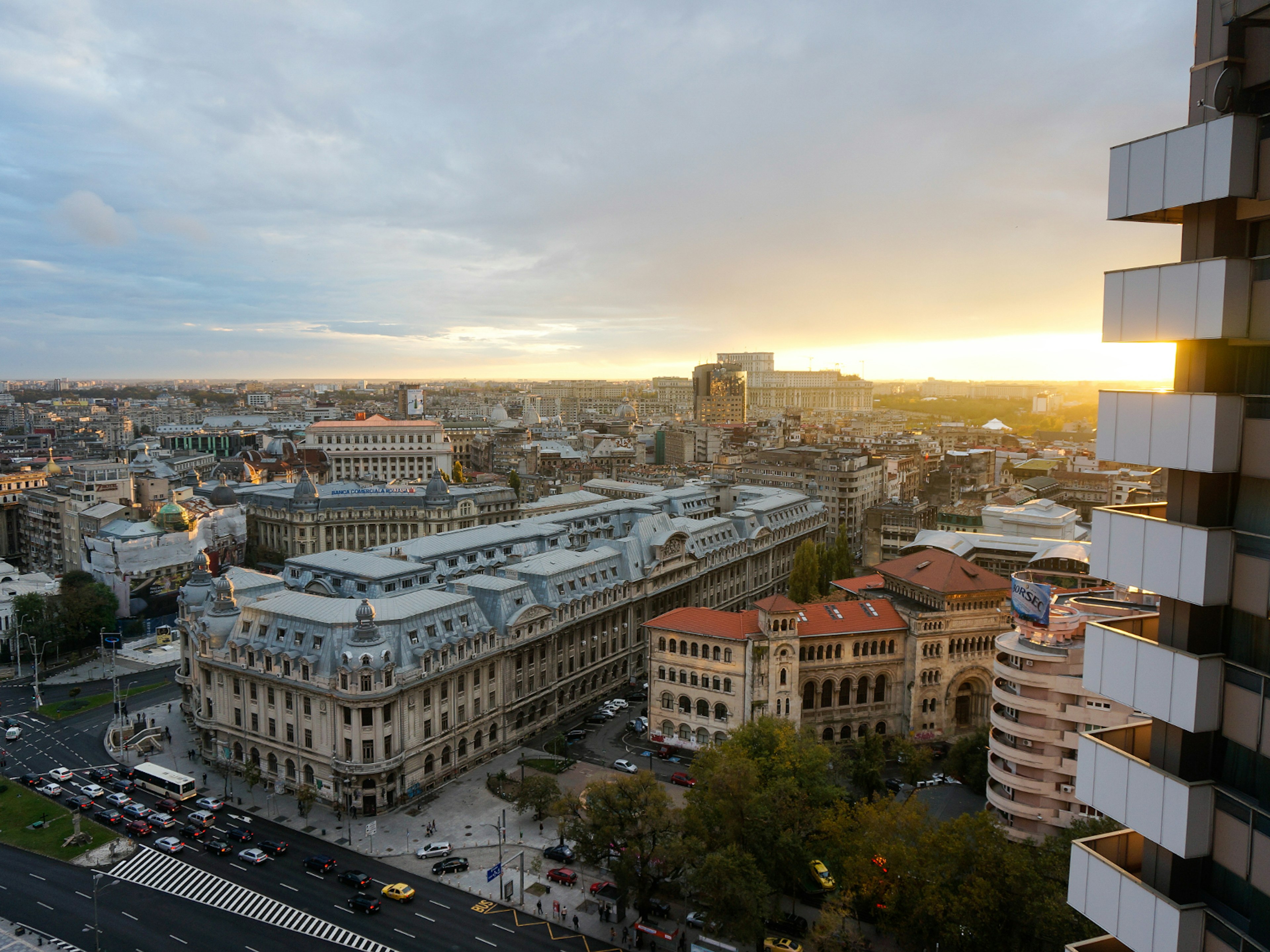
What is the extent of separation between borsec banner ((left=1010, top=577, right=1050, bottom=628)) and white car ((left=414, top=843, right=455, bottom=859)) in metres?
59.8

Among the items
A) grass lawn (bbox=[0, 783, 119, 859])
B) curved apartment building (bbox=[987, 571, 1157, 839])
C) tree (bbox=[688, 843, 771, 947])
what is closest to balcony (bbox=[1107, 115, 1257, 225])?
tree (bbox=[688, 843, 771, 947])

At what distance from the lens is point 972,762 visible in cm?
9212

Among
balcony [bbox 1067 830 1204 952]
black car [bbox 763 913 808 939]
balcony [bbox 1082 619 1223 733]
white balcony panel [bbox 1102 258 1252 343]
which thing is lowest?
black car [bbox 763 913 808 939]

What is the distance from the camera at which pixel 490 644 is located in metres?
103

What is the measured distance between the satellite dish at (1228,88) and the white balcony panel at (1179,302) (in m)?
4.07

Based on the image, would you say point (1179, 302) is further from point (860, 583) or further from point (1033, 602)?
point (860, 583)

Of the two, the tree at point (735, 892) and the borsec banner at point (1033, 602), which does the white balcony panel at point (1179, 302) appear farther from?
the borsec banner at point (1033, 602)

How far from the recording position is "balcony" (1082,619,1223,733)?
73.4 feet

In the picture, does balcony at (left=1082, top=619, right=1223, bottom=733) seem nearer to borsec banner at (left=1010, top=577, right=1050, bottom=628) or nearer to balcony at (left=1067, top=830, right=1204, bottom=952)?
balcony at (left=1067, top=830, right=1204, bottom=952)

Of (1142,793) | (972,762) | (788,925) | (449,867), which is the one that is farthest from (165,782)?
(1142,793)

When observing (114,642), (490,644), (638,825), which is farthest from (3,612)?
(638,825)

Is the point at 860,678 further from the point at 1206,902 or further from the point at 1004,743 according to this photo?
the point at 1206,902

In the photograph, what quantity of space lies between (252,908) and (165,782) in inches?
1069

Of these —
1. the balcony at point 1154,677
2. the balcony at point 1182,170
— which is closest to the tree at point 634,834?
the balcony at point 1154,677
